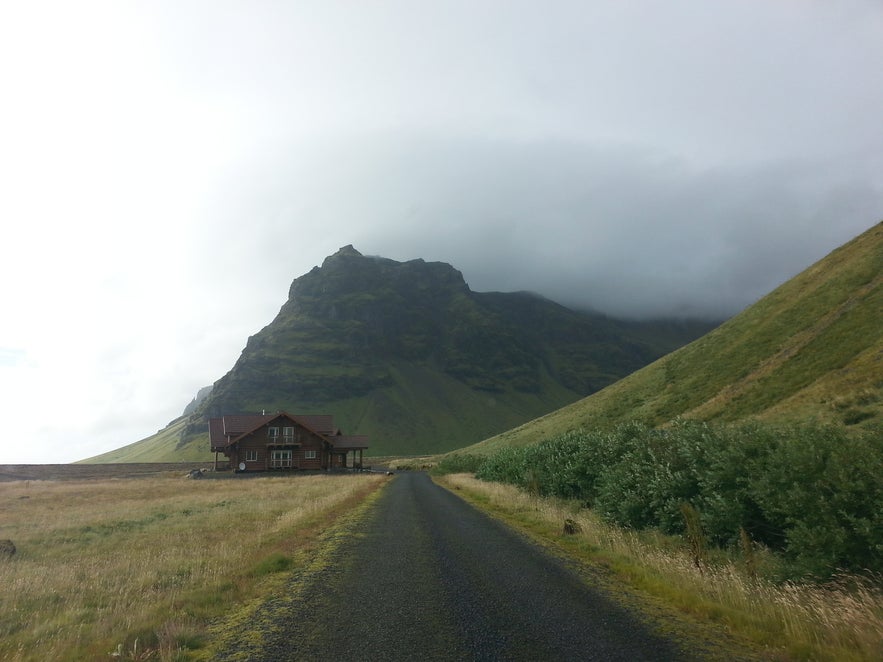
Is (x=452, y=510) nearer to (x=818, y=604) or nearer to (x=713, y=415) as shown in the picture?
(x=818, y=604)

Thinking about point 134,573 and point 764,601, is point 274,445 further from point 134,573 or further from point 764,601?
point 764,601

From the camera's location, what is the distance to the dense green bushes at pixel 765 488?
30.5ft

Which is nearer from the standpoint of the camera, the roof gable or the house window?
the house window

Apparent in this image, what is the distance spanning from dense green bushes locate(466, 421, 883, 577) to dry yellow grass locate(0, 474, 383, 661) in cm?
1104

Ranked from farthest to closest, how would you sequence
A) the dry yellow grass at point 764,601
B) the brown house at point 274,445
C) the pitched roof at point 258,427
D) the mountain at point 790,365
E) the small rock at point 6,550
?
the pitched roof at point 258,427 < the brown house at point 274,445 < the mountain at point 790,365 < the small rock at point 6,550 < the dry yellow grass at point 764,601

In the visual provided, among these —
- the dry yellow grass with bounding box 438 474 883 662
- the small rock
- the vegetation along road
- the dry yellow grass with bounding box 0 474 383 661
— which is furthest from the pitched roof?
the dry yellow grass with bounding box 438 474 883 662

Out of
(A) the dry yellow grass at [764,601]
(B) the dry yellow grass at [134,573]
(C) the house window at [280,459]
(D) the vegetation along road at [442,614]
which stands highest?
(C) the house window at [280,459]

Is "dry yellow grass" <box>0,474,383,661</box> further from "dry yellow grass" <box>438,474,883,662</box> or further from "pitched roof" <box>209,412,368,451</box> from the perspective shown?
"pitched roof" <box>209,412,368,451</box>

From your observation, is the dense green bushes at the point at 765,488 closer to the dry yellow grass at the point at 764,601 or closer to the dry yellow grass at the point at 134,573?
the dry yellow grass at the point at 764,601

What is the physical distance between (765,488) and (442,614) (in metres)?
7.75

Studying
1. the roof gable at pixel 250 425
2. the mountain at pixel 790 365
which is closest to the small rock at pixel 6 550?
the mountain at pixel 790 365

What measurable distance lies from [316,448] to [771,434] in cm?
7987

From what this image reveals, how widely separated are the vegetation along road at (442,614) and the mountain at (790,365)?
19.8 m

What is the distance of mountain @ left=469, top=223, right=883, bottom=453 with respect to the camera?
103 ft
